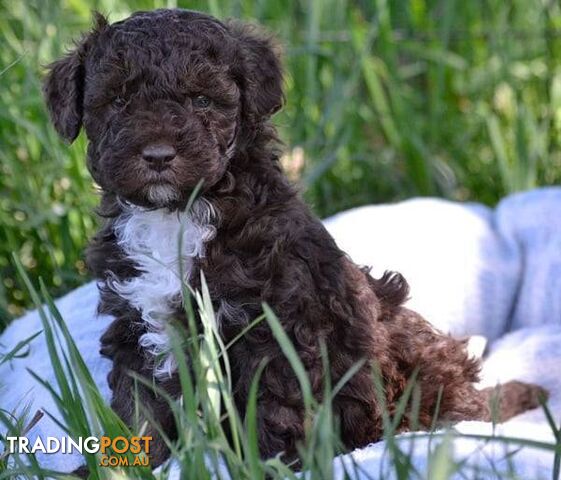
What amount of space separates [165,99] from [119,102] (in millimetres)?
161

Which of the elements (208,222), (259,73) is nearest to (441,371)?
(208,222)

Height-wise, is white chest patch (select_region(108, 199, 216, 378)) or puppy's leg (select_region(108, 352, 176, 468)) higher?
white chest patch (select_region(108, 199, 216, 378))

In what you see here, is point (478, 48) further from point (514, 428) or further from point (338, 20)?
point (514, 428)

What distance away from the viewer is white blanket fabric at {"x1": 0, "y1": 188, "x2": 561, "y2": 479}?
14.6 ft

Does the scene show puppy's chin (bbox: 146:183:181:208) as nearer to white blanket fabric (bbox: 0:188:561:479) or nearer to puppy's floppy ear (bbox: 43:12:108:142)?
puppy's floppy ear (bbox: 43:12:108:142)

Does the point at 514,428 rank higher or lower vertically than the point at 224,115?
lower

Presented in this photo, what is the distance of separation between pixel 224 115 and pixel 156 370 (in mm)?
814

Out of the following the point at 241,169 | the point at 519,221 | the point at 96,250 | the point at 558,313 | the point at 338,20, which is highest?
the point at 338,20

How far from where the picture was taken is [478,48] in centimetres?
677

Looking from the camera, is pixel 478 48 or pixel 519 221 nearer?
pixel 519 221

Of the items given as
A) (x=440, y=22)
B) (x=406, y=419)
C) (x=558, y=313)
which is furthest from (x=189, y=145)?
(x=440, y=22)

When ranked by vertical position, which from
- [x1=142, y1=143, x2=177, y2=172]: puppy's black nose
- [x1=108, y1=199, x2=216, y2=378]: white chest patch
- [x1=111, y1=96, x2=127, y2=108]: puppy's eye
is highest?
[x1=111, y1=96, x2=127, y2=108]: puppy's eye

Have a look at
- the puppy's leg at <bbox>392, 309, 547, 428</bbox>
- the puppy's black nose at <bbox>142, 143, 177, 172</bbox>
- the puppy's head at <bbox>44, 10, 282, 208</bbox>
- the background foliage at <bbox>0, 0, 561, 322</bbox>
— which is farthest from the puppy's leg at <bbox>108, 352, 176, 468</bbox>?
the background foliage at <bbox>0, 0, 561, 322</bbox>

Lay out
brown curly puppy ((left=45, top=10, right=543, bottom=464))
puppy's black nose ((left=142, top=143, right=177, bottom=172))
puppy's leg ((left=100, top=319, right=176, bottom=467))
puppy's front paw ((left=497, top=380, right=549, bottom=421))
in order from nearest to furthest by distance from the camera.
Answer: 1. puppy's black nose ((left=142, top=143, right=177, bottom=172))
2. brown curly puppy ((left=45, top=10, right=543, bottom=464))
3. puppy's leg ((left=100, top=319, right=176, bottom=467))
4. puppy's front paw ((left=497, top=380, right=549, bottom=421))
